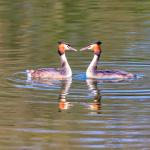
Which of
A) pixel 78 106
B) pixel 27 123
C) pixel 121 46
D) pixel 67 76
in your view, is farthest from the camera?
pixel 121 46

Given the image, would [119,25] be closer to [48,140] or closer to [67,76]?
[67,76]

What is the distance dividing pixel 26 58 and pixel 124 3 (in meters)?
11.1

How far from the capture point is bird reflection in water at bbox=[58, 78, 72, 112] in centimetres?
1323

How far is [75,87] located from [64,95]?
0.86 m

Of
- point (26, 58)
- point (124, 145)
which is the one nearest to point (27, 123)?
point (124, 145)

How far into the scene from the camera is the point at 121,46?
18.8m

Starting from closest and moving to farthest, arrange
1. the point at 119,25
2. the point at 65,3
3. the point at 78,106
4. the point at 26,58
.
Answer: the point at 78,106
the point at 26,58
the point at 119,25
the point at 65,3

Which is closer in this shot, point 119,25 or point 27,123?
point 27,123

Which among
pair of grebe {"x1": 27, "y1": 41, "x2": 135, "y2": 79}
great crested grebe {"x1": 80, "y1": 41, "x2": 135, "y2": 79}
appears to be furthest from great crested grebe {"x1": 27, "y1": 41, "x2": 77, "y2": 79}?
great crested grebe {"x1": 80, "y1": 41, "x2": 135, "y2": 79}

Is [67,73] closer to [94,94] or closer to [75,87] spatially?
[75,87]

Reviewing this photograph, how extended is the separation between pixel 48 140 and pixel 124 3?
17584mm

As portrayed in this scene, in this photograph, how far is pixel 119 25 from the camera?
898 inches

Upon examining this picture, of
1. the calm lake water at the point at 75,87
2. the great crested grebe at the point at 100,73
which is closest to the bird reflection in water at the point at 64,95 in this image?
the calm lake water at the point at 75,87

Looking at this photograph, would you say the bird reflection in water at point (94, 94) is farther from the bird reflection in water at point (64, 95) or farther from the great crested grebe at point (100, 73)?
the bird reflection in water at point (64, 95)
